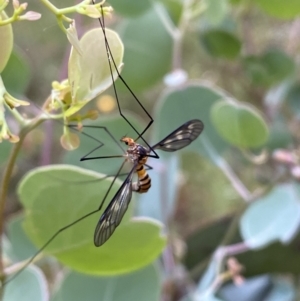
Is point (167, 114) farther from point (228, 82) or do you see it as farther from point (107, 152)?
point (228, 82)

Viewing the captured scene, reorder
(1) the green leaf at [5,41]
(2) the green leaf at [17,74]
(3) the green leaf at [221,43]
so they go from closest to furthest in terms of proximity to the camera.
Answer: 1. (1) the green leaf at [5,41]
2. (2) the green leaf at [17,74]
3. (3) the green leaf at [221,43]

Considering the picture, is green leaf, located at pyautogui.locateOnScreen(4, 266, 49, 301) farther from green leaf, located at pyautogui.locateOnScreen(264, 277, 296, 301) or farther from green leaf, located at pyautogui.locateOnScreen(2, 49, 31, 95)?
green leaf, located at pyautogui.locateOnScreen(264, 277, 296, 301)

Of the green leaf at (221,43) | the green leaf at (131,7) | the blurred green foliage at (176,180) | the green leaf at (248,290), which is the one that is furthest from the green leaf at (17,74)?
the green leaf at (248,290)

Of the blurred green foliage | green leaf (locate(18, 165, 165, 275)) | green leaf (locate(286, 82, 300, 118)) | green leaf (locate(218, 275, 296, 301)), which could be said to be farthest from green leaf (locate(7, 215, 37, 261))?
green leaf (locate(286, 82, 300, 118))

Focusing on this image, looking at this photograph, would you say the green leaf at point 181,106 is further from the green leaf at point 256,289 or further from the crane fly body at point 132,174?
the green leaf at point 256,289

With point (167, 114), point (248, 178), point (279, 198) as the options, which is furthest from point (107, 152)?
point (248, 178)

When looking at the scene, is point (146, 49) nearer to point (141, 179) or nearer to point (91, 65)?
point (141, 179)

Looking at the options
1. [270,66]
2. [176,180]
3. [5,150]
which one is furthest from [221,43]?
[5,150]
